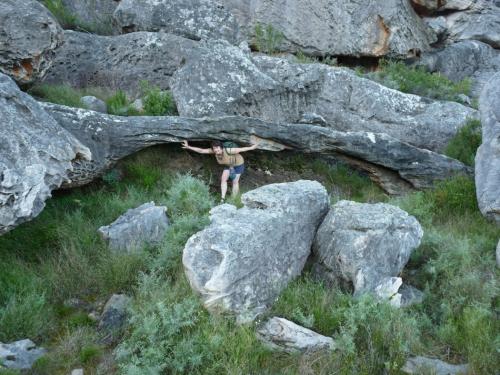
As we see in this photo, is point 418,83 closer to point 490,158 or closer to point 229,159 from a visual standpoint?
point 490,158

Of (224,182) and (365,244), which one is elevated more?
(365,244)

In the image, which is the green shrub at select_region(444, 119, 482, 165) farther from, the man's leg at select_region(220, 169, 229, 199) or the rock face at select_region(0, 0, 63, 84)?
the rock face at select_region(0, 0, 63, 84)

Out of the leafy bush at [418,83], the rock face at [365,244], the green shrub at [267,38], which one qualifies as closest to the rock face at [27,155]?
the rock face at [365,244]

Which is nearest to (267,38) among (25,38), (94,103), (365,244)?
(94,103)

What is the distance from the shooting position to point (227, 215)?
5.84 meters

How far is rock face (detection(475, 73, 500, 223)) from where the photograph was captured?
23.9ft

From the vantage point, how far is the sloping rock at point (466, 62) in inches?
599

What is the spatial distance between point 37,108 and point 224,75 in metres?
3.89

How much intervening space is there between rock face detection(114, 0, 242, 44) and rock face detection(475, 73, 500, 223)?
22.6 feet

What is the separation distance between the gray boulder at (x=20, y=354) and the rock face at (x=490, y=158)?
5933mm

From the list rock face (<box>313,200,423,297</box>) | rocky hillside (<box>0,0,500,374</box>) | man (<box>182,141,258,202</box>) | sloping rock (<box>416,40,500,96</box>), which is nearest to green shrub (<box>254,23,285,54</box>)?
rocky hillside (<box>0,0,500,374</box>)

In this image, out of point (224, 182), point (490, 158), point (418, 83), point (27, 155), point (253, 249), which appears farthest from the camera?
point (418, 83)

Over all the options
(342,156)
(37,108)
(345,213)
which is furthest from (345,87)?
(37,108)

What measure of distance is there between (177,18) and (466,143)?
756cm
